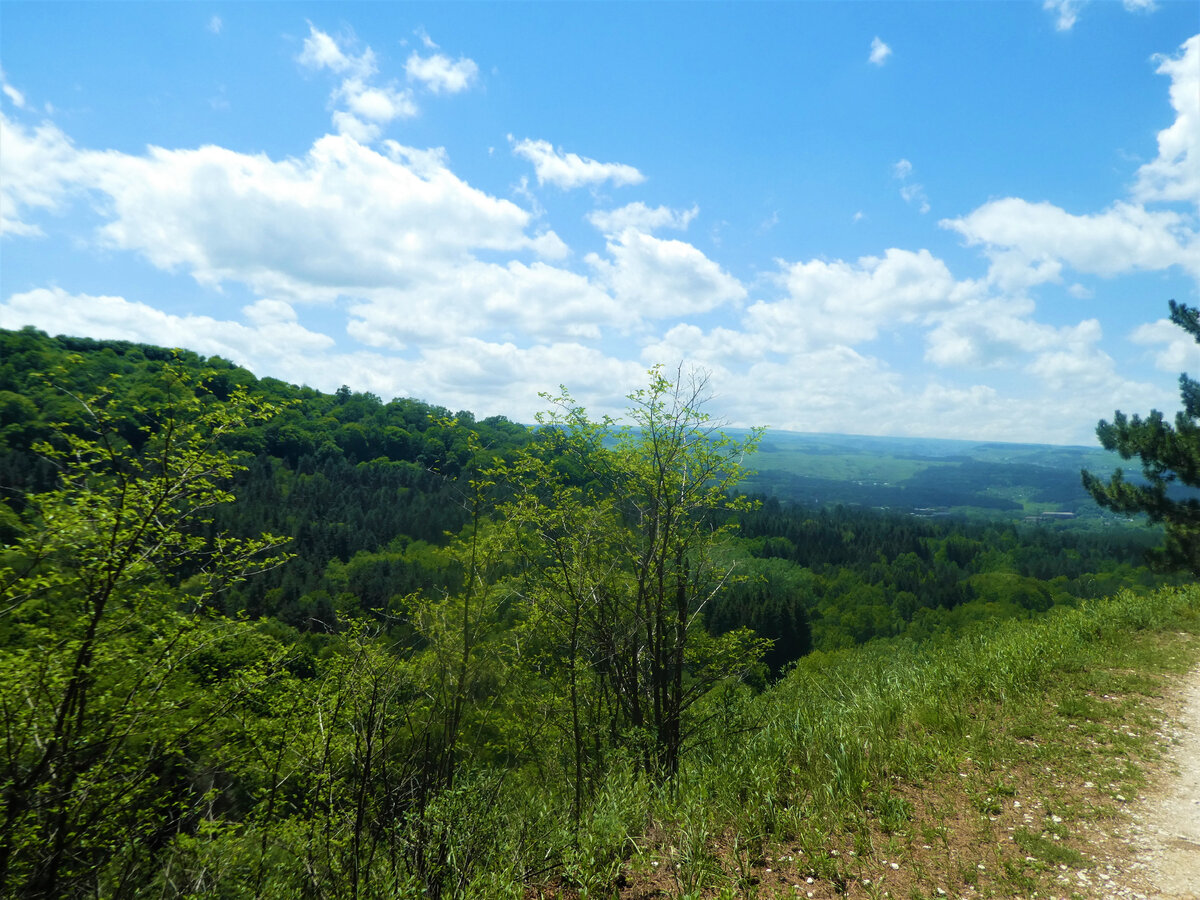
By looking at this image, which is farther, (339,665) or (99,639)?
(339,665)

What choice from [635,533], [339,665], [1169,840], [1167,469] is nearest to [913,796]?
[1169,840]

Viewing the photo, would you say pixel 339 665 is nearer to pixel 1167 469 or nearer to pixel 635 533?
pixel 635 533

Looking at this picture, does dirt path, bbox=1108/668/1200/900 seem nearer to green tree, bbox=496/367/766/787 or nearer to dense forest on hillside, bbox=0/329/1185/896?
dense forest on hillside, bbox=0/329/1185/896

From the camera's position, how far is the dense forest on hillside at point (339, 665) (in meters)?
4.70

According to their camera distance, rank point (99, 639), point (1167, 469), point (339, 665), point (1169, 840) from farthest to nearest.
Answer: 1. point (1167, 469)
2. point (339, 665)
3. point (1169, 840)
4. point (99, 639)

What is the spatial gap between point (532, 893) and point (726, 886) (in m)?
1.64

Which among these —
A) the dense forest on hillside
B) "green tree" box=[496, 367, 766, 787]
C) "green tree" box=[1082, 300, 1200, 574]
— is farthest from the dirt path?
"green tree" box=[1082, 300, 1200, 574]

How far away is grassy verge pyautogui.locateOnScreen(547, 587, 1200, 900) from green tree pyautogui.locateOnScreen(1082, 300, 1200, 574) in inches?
402

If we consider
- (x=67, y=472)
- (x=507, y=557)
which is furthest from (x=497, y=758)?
(x=67, y=472)

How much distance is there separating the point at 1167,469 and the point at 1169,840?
16257 mm

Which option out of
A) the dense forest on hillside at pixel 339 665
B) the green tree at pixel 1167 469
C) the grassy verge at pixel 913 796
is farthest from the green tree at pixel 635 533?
the green tree at pixel 1167 469

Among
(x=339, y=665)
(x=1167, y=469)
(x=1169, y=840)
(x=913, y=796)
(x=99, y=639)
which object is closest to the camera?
(x=99, y=639)

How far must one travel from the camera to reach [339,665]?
11227 mm

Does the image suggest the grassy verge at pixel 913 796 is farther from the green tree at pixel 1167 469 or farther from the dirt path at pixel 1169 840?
the green tree at pixel 1167 469
